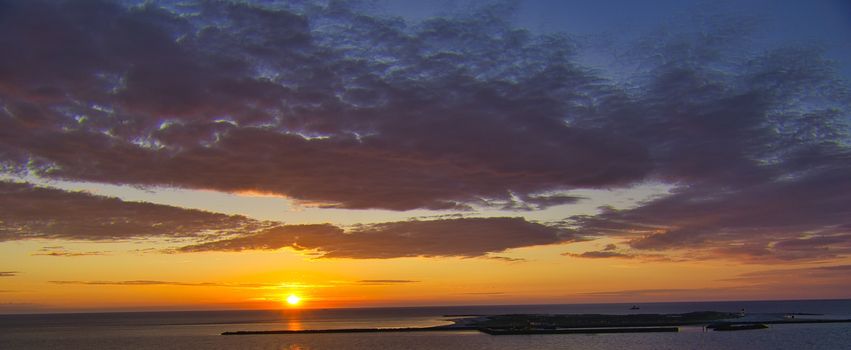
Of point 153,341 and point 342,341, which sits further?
point 153,341

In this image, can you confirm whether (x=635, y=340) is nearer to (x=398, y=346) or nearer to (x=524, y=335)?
(x=524, y=335)

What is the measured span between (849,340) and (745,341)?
51.2ft

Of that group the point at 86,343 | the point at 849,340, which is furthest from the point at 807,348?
the point at 86,343

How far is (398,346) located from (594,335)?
33850mm

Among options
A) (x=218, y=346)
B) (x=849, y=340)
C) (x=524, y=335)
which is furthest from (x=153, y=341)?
(x=849, y=340)

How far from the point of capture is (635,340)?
95562mm

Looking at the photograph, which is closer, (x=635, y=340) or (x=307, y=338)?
(x=635, y=340)

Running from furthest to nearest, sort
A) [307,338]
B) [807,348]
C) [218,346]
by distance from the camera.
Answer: [307,338] < [218,346] < [807,348]

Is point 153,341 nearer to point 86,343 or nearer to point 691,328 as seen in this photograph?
point 86,343

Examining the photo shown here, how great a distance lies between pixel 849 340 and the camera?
93.9 m

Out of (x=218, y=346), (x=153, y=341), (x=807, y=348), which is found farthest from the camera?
(x=153, y=341)

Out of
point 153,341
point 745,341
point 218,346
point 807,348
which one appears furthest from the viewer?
point 153,341

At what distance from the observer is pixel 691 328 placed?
119 m

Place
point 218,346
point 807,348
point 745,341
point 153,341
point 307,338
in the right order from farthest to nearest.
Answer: point 153,341 < point 307,338 < point 218,346 < point 745,341 < point 807,348
